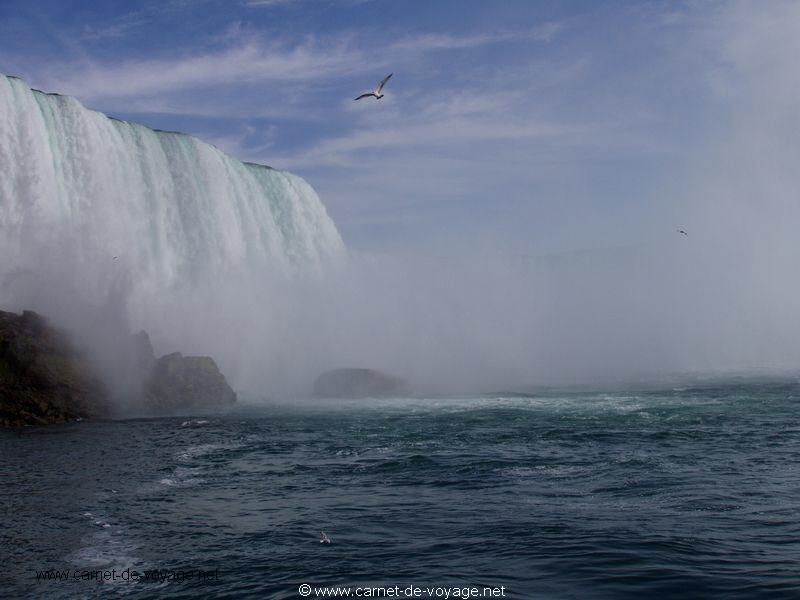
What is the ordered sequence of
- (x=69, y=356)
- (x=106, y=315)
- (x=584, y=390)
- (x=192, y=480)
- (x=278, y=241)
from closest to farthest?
(x=192, y=480) → (x=69, y=356) → (x=106, y=315) → (x=584, y=390) → (x=278, y=241)

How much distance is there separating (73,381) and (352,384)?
13301 mm

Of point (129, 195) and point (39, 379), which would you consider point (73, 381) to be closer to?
point (39, 379)

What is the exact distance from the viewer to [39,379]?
2597 centimetres

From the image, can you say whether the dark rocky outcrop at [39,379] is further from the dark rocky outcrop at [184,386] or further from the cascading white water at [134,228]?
the cascading white water at [134,228]

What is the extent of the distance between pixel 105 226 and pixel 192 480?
21082mm

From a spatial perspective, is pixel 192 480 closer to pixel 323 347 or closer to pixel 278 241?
pixel 323 347

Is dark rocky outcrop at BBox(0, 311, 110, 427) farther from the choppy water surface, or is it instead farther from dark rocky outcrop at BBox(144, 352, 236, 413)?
dark rocky outcrop at BBox(144, 352, 236, 413)

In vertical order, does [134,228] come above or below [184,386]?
above

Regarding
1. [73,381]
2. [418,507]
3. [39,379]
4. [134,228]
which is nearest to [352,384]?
[134,228]

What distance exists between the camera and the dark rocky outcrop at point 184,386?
30.1 m

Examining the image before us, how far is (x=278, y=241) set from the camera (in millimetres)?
48281

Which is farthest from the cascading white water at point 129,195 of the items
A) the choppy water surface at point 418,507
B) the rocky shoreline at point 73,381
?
the choppy water surface at point 418,507

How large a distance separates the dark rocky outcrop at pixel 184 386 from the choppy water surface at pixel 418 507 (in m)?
6.19

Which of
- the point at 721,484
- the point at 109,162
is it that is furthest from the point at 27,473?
the point at 109,162
